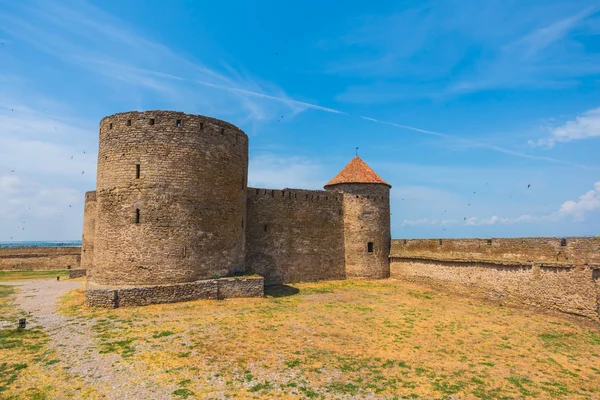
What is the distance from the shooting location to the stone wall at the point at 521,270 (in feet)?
44.0

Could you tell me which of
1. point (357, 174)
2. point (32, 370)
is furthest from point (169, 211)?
point (357, 174)

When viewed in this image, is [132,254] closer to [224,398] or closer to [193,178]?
[193,178]

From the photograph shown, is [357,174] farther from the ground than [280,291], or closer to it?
farther from the ground

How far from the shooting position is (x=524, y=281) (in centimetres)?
1538

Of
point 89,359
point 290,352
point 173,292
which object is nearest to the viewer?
point 89,359

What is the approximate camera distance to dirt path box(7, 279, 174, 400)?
6.85 metres

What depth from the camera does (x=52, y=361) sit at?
8141 mm

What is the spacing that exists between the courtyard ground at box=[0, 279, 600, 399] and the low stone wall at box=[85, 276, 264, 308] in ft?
1.67

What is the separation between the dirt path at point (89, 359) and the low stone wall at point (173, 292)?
1447 mm

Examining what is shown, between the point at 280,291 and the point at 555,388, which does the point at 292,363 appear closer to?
the point at 555,388

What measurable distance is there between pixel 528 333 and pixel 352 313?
5985 mm

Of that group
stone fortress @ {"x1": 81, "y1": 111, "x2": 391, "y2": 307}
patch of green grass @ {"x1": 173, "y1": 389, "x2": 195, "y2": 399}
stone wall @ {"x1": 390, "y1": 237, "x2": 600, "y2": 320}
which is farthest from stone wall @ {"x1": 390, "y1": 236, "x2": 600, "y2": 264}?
patch of green grass @ {"x1": 173, "y1": 389, "x2": 195, "y2": 399}

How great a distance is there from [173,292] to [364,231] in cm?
1297

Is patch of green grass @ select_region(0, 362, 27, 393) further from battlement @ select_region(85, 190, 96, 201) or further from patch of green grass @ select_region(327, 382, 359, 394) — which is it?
battlement @ select_region(85, 190, 96, 201)
